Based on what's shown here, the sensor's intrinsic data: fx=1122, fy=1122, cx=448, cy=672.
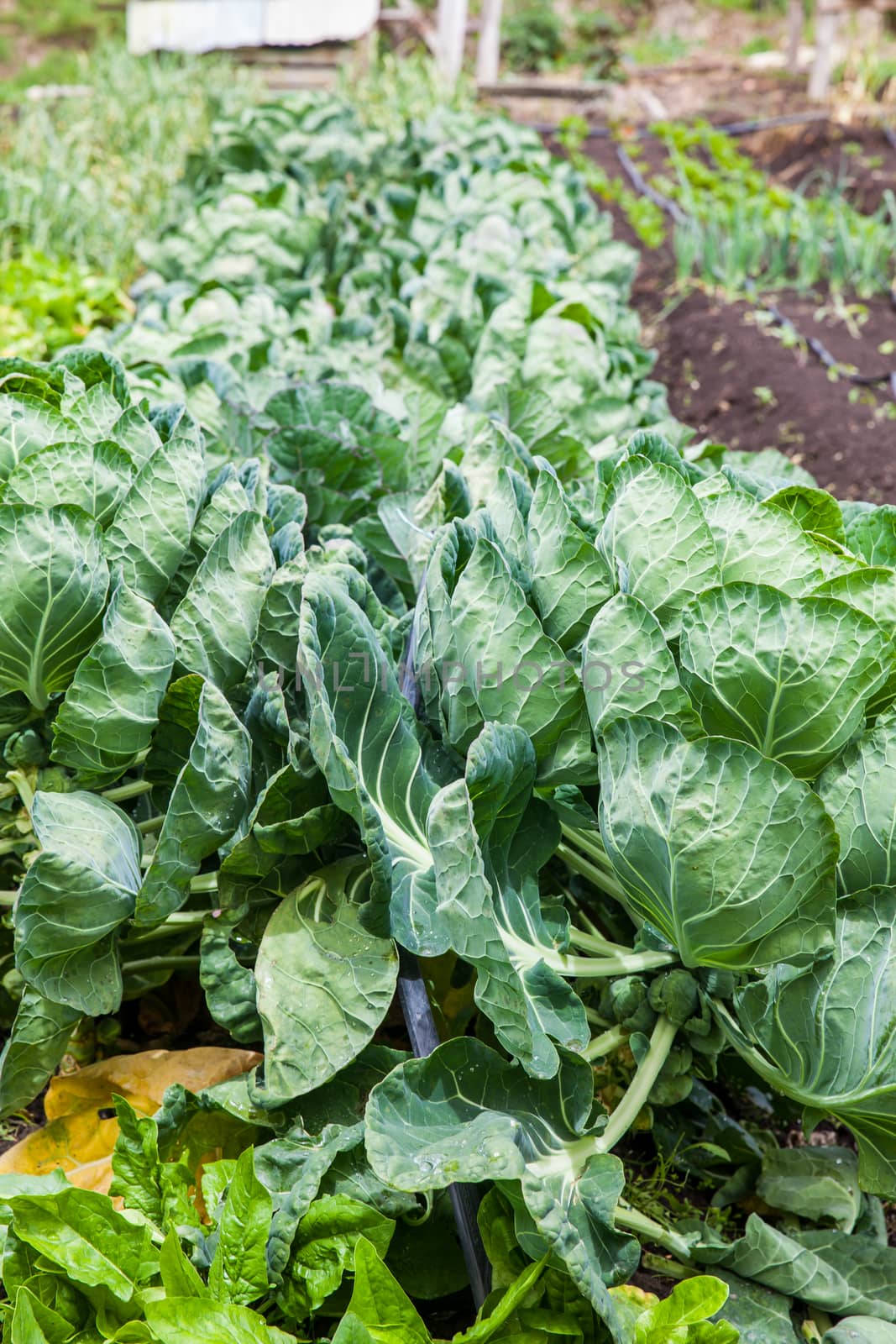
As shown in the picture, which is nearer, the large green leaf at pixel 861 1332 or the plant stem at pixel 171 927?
the large green leaf at pixel 861 1332

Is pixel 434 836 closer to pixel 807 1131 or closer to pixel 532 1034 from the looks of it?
pixel 532 1034

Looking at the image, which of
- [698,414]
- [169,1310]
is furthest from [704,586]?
[698,414]

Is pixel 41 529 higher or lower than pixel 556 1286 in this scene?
higher

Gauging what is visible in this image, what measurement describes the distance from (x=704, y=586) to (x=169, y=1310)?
96 centimetres

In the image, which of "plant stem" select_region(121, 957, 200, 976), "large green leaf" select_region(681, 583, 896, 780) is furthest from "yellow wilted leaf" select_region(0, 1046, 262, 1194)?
"large green leaf" select_region(681, 583, 896, 780)

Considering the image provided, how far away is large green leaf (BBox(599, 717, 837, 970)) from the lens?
3.70 ft

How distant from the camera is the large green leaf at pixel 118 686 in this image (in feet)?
4.58

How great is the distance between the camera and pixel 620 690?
1256mm

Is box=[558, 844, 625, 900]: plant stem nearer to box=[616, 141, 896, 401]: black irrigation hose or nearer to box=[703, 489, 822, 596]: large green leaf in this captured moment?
box=[703, 489, 822, 596]: large green leaf

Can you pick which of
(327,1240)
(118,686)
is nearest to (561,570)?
(118,686)

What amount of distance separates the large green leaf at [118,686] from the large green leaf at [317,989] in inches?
12.2

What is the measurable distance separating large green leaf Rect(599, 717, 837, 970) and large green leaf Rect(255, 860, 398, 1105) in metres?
0.36

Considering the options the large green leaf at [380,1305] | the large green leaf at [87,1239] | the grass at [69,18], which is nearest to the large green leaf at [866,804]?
the large green leaf at [380,1305]

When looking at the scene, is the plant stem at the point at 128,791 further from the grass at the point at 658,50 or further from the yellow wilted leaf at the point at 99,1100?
the grass at the point at 658,50
